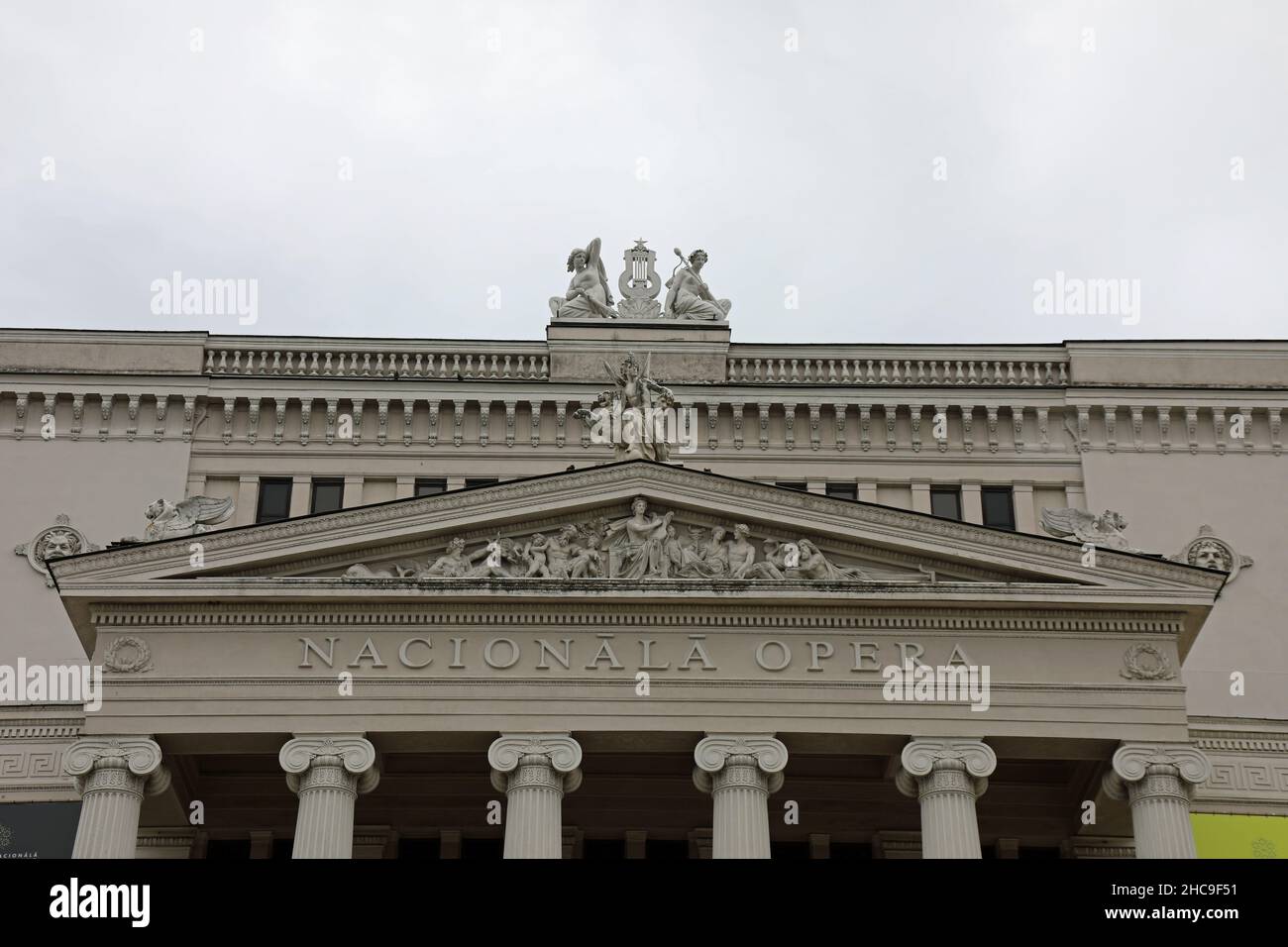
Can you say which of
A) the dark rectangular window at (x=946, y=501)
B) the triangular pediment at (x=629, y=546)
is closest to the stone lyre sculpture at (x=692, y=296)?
the dark rectangular window at (x=946, y=501)

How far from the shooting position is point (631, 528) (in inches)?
1578

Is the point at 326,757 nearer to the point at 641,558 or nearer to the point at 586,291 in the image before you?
the point at 641,558

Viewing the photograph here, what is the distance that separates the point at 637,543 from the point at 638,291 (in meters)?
16.4

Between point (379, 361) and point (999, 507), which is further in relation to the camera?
point (379, 361)

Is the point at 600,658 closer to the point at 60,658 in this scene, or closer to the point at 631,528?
the point at 631,528

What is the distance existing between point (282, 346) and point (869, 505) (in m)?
18.5

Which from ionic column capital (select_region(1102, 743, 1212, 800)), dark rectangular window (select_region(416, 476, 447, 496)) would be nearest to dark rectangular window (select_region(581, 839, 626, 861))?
ionic column capital (select_region(1102, 743, 1212, 800))

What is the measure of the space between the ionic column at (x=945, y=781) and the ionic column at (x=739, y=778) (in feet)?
7.59

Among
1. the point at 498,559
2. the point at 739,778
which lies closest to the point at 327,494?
the point at 498,559

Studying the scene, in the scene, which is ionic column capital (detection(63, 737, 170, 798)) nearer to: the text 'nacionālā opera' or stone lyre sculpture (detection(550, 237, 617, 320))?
the text 'nacionālā opera'

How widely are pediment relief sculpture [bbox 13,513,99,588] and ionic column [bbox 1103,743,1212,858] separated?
24111 mm

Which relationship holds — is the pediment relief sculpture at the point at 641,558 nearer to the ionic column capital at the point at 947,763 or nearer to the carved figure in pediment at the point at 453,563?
the carved figure in pediment at the point at 453,563

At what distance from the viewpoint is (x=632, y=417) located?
42.1 metres
